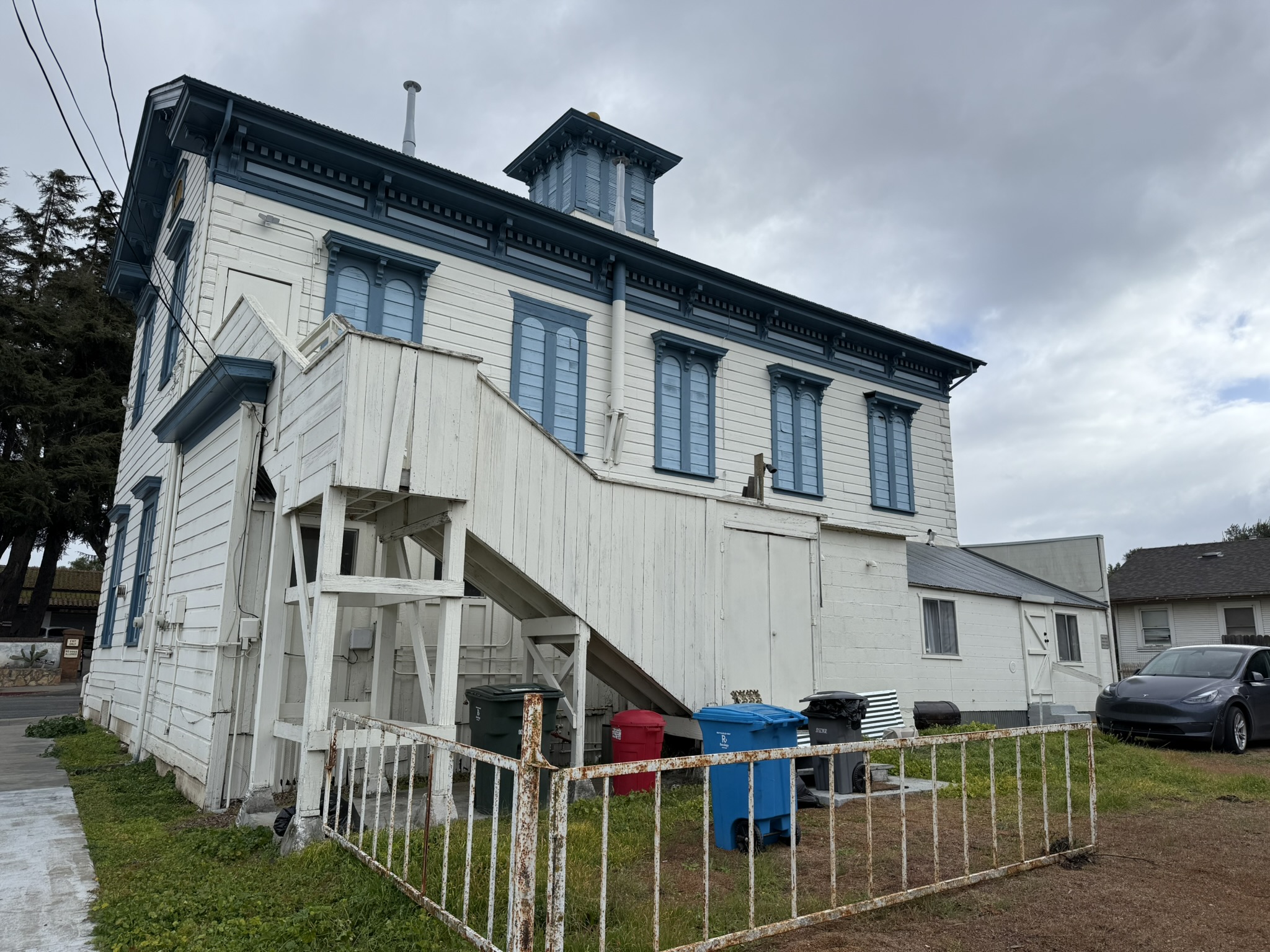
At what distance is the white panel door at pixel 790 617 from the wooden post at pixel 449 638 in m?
4.76

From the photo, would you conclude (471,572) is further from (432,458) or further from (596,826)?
(596,826)

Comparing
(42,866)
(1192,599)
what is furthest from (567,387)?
(1192,599)

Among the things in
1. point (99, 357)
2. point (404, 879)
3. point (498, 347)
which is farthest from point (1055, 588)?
point (99, 357)

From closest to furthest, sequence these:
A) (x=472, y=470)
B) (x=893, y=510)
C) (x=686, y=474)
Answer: (x=472, y=470), (x=686, y=474), (x=893, y=510)

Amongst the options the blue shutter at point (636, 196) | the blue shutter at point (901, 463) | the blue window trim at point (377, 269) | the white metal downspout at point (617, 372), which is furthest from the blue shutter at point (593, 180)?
the blue shutter at point (901, 463)

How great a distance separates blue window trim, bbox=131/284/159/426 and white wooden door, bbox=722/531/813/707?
11.6m

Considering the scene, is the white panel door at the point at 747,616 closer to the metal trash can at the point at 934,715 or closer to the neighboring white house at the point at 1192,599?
the metal trash can at the point at 934,715

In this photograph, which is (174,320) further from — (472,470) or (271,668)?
(472,470)

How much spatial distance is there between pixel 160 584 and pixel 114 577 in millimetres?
5393

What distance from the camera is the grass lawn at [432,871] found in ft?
16.0

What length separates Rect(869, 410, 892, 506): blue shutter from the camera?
18.5m

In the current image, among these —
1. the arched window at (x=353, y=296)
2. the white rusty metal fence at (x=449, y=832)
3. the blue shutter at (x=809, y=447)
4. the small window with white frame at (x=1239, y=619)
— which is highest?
the arched window at (x=353, y=296)

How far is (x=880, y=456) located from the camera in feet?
61.5

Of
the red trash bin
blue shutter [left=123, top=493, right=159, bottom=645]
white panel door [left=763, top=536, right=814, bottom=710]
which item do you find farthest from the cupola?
the red trash bin
